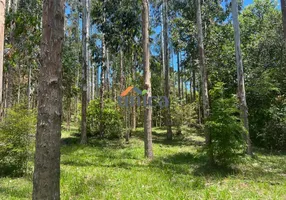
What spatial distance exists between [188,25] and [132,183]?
38.4ft

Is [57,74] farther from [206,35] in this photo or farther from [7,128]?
[206,35]

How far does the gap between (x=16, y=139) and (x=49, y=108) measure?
195 inches

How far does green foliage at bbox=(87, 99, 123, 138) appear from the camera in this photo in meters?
13.5

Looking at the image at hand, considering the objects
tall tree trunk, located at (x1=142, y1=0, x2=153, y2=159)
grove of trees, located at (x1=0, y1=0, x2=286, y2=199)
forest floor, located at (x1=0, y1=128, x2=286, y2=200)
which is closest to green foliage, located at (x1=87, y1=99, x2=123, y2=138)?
grove of trees, located at (x1=0, y1=0, x2=286, y2=199)

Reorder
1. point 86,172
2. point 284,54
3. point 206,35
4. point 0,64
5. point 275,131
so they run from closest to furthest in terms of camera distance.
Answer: point 0,64
point 86,172
point 275,131
point 284,54
point 206,35

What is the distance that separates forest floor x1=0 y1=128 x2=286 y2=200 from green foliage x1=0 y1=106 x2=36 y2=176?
0.39 meters

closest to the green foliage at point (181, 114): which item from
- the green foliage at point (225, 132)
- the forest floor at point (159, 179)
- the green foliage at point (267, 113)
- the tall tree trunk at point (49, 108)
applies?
the green foliage at point (267, 113)

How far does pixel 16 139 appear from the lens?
585 cm

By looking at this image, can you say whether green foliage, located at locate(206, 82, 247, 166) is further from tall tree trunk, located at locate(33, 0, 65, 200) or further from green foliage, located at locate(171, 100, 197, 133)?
green foliage, located at locate(171, 100, 197, 133)

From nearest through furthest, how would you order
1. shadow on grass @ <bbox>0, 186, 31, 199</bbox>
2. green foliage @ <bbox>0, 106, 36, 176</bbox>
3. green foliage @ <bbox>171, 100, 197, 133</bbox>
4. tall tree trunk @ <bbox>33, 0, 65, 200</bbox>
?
tall tree trunk @ <bbox>33, 0, 65, 200</bbox> → shadow on grass @ <bbox>0, 186, 31, 199</bbox> → green foliage @ <bbox>0, 106, 36, 176</bbox> → green foliage @ <bbox>171, 100, 197, 133</bbox>

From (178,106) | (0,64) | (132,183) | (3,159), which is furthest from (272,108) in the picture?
(0,64)

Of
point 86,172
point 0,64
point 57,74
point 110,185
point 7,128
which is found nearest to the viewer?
point 0,64

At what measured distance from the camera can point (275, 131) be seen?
10.9 metres

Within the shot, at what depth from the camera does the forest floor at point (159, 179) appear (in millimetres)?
4852
